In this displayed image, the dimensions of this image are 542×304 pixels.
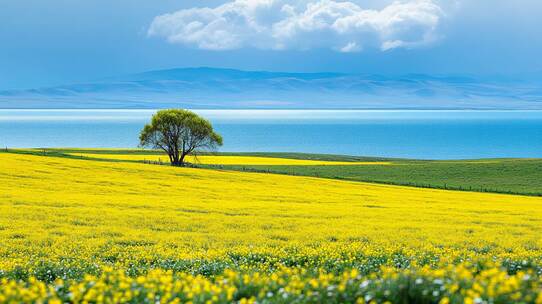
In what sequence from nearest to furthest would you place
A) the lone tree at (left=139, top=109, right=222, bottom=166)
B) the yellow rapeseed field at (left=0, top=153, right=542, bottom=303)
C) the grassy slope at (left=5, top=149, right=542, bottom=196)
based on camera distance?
the yellow rapeseed field at (left=0, top=153, right=542, bottom=303) < the grassy slope at (left=5, top=149, right=542, bottom=196) < the lone tree at (left=139, top=109, right=222, bottom=166)

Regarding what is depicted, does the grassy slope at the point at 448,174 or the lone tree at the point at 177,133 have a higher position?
the lone tree at the point at 177,133

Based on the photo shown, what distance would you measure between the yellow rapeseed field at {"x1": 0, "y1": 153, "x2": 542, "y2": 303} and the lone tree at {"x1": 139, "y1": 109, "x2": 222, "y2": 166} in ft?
104

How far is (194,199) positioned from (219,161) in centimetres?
5861

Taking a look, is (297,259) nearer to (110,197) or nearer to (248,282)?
(248,282)

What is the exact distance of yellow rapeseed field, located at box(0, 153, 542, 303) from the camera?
297 inches

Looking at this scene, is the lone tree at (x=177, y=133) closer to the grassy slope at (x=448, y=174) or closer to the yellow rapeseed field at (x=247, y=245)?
the grassy slope at (x=448, y=174)

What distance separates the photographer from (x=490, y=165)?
76000mm

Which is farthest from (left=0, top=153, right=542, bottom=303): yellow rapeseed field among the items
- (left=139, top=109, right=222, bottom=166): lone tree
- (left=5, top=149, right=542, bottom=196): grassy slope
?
(left=139, top=109, right=222, bottom=166): lone tree

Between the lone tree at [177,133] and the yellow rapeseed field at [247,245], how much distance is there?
104 feet

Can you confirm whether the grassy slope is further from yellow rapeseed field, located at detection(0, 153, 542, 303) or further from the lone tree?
yellow rapeseed field, located at detection(0, 153, 542, 303)

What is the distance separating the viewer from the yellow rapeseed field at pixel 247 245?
24.7 ft

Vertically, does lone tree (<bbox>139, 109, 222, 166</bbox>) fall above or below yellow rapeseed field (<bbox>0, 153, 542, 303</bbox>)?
above

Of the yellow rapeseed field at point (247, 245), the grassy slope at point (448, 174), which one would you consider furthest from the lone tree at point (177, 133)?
the yellow rapeseed field at point (247, 245)

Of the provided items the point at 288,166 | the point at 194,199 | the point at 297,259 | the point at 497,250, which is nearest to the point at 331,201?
the point at 194,199
